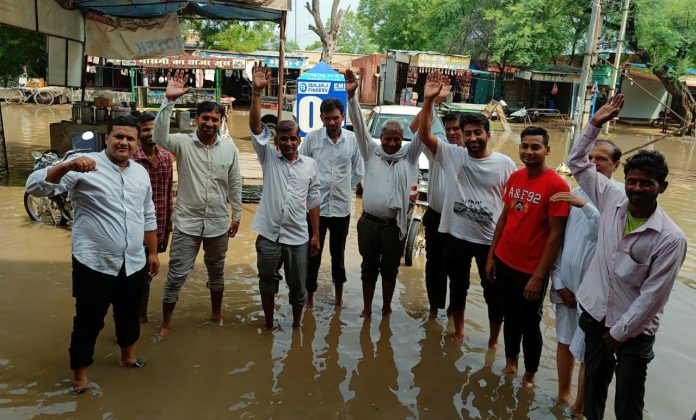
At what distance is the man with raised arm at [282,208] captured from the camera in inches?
157

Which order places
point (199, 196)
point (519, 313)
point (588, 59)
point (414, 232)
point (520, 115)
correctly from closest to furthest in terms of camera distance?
point (519, 313) < point (199, 196) < point (414, 232) < point (588, 59) < point (520, 115)

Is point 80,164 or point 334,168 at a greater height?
point 80,164

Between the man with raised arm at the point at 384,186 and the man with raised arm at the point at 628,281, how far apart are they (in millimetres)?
1625

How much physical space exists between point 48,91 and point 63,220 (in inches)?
917

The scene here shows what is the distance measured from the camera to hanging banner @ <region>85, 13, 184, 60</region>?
937 centimetres

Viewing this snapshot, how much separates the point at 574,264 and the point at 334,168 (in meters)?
2.17

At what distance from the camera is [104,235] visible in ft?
10.0

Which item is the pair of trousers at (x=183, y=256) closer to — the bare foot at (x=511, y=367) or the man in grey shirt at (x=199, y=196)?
the man in grey shirt at (x=199, y=196)

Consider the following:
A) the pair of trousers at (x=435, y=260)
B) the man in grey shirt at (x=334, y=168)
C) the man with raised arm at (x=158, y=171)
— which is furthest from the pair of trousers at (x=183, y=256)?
the pair of trousers at (x=435, y=260)

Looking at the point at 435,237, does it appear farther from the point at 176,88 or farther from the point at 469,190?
the point at 176,88

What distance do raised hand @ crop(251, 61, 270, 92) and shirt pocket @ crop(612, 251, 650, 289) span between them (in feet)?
8.43

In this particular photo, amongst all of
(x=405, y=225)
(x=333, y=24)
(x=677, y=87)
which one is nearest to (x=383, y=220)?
(x=405, y=225)

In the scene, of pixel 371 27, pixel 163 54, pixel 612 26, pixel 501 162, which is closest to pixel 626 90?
pixel 612 26

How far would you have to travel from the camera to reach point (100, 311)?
10.3 feet
